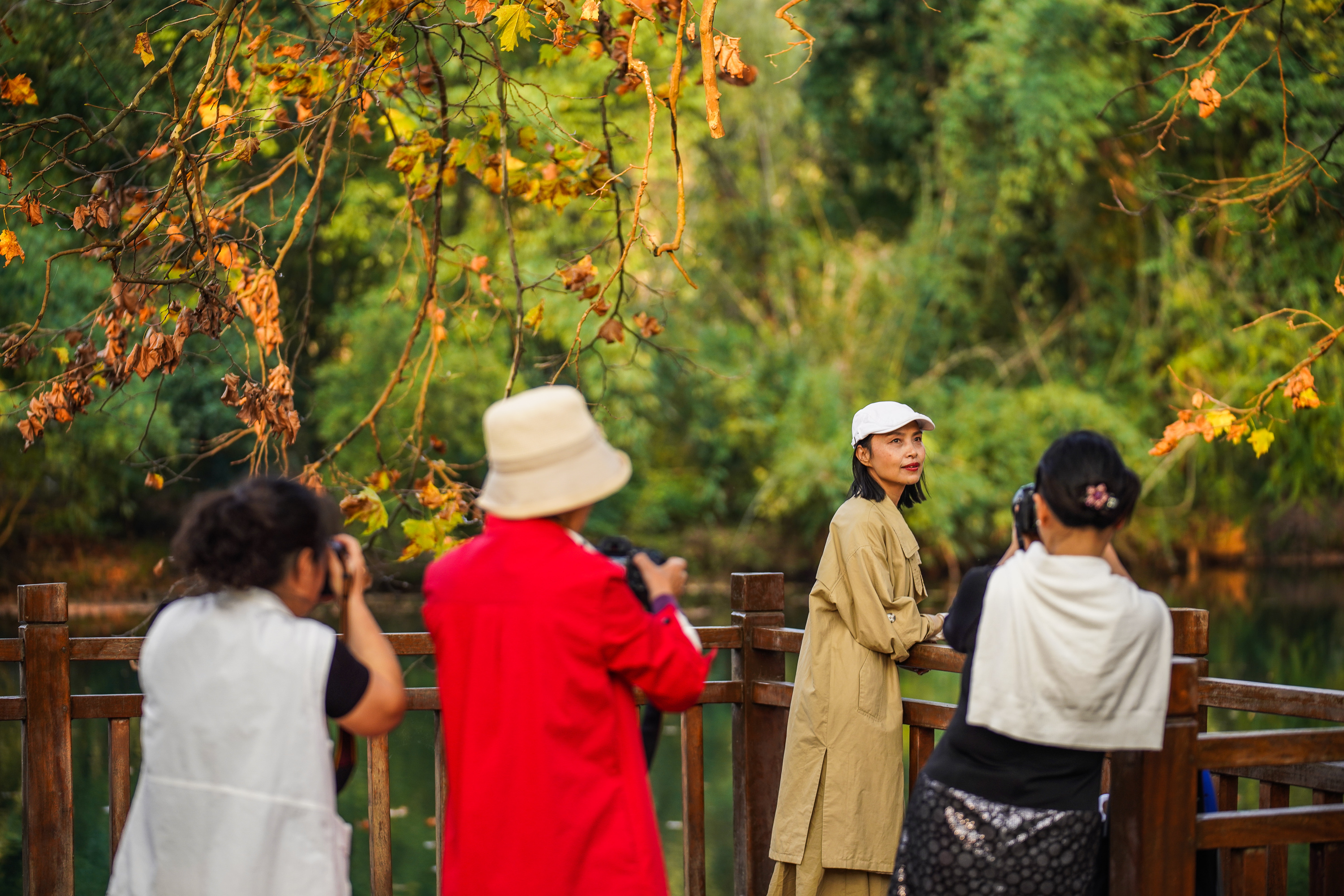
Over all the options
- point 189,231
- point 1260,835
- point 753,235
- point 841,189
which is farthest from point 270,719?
point 841,189

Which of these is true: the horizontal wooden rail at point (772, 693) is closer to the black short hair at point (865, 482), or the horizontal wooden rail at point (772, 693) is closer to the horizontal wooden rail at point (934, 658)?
the horizontal wooden rail at point (934, 658)

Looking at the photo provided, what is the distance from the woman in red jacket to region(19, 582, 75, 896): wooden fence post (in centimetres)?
129

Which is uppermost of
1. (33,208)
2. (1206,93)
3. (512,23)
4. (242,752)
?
(512,23)

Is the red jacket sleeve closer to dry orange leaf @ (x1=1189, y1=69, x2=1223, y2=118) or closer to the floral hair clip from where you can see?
the floral hair clip

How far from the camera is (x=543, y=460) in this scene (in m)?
1.89

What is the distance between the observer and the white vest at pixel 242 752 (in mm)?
1832

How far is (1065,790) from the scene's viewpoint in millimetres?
2016

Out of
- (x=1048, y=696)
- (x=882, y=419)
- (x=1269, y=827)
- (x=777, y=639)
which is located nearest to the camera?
(x=1048, y=696)

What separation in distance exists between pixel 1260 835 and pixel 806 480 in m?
9.13

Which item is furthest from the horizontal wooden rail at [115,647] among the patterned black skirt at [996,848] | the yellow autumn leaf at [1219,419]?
the yellow autumn leaf at [1219,419]

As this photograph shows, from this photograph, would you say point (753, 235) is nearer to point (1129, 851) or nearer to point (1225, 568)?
point (1225, 568)

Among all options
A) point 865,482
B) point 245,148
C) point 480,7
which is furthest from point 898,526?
point 245,148

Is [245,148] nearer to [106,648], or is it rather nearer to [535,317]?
[535,317]

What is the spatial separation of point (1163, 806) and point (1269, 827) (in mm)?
258
